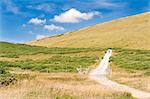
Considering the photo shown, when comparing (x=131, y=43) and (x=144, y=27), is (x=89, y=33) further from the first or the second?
(x=131, y=43)

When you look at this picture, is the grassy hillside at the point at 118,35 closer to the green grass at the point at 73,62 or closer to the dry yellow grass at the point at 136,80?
the green grass at the point at 73,62

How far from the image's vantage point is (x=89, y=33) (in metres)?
134

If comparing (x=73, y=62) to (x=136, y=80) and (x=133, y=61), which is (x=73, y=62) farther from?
→ (x=136, y=80)

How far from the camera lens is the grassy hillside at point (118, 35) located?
10639 cm

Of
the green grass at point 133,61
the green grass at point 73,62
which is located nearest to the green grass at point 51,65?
the green grass at point 73,62

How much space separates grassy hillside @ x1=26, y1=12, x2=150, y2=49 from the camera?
349ft

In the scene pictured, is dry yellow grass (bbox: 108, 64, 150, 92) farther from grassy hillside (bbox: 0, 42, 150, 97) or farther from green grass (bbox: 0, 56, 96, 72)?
green grass (bbox: 0, 56, 96, 72)

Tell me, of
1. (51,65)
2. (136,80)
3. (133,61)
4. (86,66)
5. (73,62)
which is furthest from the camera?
(73,62)

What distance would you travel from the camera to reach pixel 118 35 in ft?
392

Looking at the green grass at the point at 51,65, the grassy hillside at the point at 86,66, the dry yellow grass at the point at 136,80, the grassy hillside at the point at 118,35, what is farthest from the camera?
the grassy hillside at the point at 118,35

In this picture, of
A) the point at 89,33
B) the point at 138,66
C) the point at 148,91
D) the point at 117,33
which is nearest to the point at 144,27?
the point at 117,33

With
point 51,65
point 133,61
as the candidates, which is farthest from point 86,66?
point 133,61

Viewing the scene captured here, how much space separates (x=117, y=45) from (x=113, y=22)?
138ft

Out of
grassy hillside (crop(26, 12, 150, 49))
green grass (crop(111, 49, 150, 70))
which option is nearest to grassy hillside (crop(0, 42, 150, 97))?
green grass (crop(111, 49, 150, 70))
